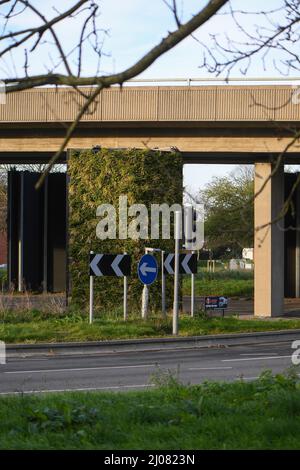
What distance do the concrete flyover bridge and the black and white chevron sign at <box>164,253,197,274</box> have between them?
181 inches

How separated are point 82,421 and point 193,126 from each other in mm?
22967

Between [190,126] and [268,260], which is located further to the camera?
[268,260]

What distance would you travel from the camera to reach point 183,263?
83.0 ft

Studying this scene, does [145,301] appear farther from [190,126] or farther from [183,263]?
[190,126]

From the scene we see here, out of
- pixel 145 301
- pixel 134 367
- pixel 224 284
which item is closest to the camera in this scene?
pixel 134 367

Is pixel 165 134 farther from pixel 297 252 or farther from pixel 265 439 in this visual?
pixel 265 439

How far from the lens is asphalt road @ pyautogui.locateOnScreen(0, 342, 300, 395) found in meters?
14.6

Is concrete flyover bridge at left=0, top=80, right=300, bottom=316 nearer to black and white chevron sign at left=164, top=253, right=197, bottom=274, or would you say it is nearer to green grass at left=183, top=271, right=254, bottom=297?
black and white chevron sign at left=164, top=253, right=197, bottom=274

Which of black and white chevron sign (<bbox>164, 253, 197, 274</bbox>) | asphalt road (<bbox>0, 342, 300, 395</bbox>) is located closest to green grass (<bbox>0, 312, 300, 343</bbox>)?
black and white chevron sign (<bbox>164, 253, 197, 274</bbox>)

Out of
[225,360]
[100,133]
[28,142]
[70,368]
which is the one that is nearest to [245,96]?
[100,133]

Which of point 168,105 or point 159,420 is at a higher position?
point 168,105

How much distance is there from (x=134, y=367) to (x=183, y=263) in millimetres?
7890

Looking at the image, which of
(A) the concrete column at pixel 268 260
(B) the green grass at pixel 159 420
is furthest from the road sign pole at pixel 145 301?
(B) the green grass at pixel 159 420


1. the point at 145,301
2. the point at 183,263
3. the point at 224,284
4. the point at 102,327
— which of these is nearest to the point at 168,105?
the point at 183,263
